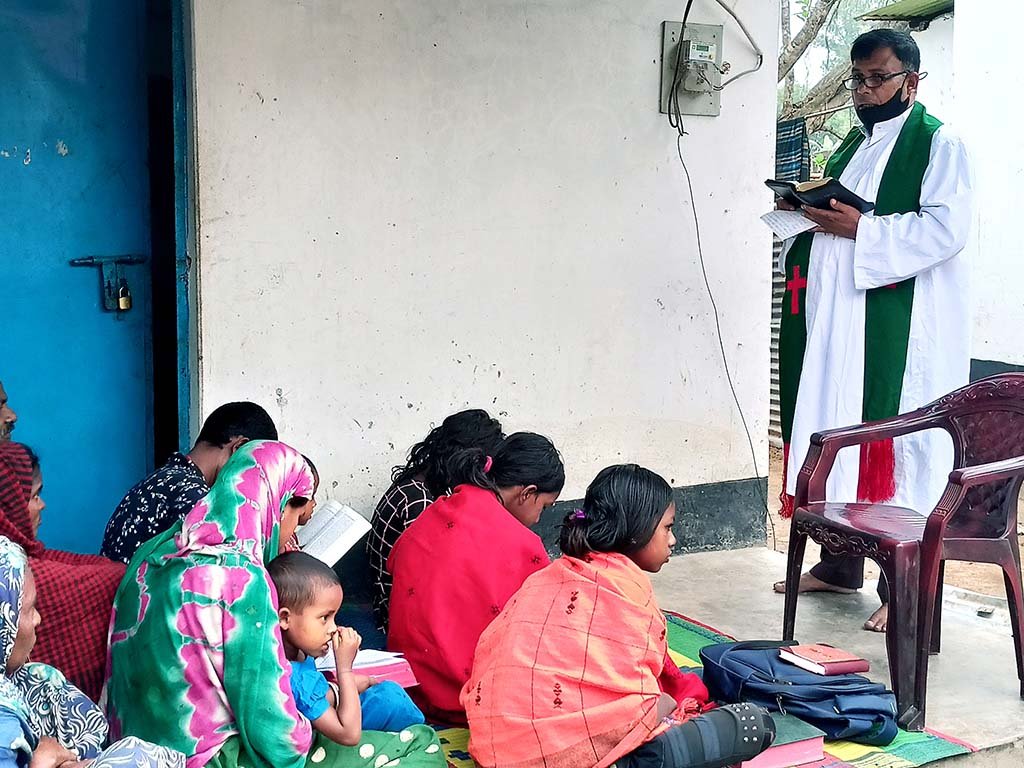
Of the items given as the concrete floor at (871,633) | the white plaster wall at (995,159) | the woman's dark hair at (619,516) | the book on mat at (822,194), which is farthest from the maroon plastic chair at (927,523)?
the white plaster wall at (995,159)

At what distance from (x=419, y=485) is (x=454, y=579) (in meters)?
0.76

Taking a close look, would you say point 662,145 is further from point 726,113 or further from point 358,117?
point 358,117

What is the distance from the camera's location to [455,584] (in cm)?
319

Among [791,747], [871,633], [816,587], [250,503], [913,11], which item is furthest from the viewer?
[913,11]

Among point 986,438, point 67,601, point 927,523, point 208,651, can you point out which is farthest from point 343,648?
point 986,438

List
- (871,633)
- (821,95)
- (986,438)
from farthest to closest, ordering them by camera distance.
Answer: (821,95) → (871,633) → (986,438)

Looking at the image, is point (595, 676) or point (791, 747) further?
point (791, 747)

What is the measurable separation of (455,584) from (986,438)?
1.88 m

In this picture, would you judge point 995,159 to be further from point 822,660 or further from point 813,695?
point 813,695

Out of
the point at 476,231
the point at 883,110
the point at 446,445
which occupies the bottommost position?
the point at 446,445

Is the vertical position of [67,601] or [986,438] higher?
[986,438]

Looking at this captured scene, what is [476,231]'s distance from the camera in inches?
184

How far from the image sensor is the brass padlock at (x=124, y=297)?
442cm

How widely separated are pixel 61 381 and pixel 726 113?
3127 millimetres
